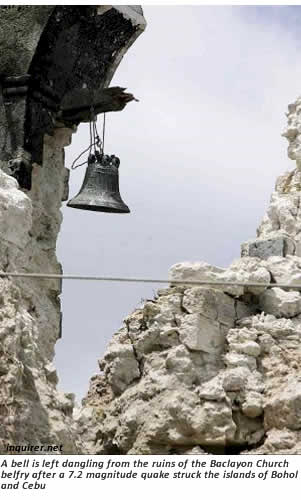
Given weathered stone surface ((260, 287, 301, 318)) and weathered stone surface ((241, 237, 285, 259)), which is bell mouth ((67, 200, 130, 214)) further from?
weathered stone surface ((260, 287, 301, 318))

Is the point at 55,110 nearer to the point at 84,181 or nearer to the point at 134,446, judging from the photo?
the point at 84,181

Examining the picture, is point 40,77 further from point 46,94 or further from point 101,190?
point 101,190

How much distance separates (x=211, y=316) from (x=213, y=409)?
72 centimetres

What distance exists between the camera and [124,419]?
30.6 feet

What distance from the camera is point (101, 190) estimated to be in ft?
33.8

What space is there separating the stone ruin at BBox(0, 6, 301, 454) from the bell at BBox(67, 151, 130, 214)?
35cm

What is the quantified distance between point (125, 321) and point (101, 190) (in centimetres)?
99

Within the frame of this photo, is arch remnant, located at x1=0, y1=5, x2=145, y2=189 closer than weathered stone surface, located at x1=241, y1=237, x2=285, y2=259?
No

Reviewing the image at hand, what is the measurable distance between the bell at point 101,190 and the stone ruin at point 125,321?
1.14ft

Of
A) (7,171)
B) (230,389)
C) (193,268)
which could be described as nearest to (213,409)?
(230,389)

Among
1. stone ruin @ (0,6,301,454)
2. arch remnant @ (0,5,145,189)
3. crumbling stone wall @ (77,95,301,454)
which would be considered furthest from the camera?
arch remnant @ (0,5,145,189)

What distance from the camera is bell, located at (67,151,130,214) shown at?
1023 cm

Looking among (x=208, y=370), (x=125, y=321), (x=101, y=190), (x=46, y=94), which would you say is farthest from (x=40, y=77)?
(x=208, y=370)

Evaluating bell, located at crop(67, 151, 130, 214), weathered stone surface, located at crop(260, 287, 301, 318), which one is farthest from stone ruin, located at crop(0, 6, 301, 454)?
bell, located at crop(67, 151, 130, 214)
